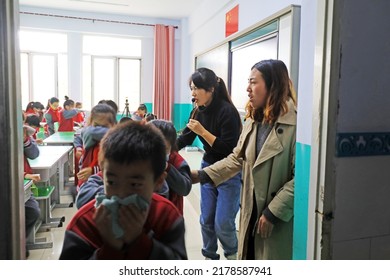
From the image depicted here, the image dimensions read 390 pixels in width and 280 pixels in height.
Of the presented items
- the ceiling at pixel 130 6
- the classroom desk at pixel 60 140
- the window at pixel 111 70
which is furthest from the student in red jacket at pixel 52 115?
the ceiling at pixel 130 6

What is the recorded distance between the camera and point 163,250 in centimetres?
79

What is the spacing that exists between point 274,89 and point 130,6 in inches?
203

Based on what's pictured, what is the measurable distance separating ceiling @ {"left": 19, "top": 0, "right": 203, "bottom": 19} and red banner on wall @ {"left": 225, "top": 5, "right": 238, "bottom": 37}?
1591 millimetres

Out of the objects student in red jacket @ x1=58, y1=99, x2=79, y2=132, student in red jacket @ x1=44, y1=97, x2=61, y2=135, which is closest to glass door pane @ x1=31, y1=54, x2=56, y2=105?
student in red jacket @ x1=44, y1=97, x2=61, y2=135

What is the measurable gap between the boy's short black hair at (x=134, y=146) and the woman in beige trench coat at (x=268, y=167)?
65 centimetres

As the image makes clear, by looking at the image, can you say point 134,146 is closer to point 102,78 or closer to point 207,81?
point 207,81

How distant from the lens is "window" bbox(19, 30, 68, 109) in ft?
21.2

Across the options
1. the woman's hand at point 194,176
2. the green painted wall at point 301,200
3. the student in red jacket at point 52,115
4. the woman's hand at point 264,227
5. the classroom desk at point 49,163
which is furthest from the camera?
the student in red jacket at point 52,115

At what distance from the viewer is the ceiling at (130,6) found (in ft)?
18.4

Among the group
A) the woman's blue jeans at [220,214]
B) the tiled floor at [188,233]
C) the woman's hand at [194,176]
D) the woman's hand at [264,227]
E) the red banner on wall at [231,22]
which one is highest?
the red banner on wall at [231,22]

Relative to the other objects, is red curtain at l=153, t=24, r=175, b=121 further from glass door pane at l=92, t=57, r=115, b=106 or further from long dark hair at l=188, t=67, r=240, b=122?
long dark hair at l=188, t=67, r=240, b=122

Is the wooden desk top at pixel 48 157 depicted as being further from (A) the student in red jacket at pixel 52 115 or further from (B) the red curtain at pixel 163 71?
(B) the red curtain at pixel 163 71
